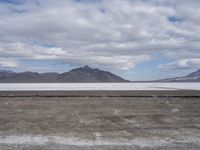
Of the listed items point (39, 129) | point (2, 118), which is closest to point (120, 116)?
point (39, 129)

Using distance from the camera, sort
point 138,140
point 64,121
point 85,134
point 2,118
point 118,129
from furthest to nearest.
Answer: point 2,118
point 64,121
point 118,129
point 85,134
point 138,140

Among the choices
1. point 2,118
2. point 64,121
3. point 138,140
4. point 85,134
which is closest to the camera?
point 138,140

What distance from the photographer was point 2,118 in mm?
15773

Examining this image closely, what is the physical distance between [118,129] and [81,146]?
3.55m

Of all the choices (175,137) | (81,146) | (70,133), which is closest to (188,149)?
(175,137)

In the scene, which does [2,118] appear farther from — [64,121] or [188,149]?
[188,149]

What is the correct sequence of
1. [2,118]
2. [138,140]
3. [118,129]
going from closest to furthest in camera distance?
[138,140]
[118,129]
[2,118]

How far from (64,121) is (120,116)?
375 cm

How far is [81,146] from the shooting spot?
909cm

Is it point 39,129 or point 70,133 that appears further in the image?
point 39,129

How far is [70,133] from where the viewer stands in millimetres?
11367

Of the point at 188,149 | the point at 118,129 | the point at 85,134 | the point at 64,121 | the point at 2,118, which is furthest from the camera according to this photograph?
the point at 2,118

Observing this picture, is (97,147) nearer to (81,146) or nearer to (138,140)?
(81,146)

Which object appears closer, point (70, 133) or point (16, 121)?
point (70, 133)
